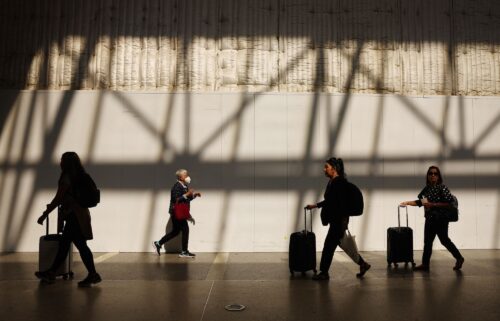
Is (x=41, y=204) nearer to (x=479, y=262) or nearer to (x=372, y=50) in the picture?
(x=372, y=50)

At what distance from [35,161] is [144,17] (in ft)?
12.8

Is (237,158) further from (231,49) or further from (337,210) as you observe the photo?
(337,210)

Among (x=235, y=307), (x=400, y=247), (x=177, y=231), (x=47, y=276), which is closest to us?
(x=235, y=307)

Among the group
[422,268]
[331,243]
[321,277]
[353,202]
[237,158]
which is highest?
[237,158]

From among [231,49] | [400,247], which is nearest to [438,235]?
[400,247]

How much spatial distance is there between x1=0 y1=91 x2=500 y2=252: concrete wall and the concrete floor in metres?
1.56

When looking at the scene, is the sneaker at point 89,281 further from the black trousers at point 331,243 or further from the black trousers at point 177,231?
the black trousers at point 331,243

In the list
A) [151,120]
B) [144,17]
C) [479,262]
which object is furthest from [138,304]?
[144,17]

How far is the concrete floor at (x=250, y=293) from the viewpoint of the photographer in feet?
15.3

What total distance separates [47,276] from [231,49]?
6.07 metres

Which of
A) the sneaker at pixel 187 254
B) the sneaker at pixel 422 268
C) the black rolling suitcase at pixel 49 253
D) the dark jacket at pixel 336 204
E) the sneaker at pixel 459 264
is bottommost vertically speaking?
the sneaker at pixel 187 254

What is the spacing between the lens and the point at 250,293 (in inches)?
221

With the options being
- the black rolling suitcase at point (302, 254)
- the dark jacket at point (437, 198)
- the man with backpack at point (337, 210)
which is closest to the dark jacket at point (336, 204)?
the man with backpack at point (337, 210)

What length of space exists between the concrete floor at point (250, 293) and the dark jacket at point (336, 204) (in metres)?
0.85
